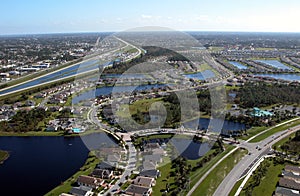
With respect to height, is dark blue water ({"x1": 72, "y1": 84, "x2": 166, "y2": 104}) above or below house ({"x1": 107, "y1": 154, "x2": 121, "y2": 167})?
above

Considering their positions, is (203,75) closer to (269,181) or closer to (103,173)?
(269,181)

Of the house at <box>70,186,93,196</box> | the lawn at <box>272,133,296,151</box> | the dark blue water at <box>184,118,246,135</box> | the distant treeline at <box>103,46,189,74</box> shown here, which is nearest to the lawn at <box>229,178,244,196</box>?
the lawn at <box>272,133,296,151</box>

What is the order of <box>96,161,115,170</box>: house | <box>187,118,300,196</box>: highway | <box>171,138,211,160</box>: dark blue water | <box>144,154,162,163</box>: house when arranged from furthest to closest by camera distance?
<box>171,138,211,160</box>: dark blue water → <box>144,154,162,163</box>: house → <box>96,161,115,170</box>: house → <box>187,118,300,196</box>: highway

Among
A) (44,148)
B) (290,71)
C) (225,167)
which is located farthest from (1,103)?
(290,71)

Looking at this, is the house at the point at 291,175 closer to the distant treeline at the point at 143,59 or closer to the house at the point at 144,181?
the house at the point at 144,181

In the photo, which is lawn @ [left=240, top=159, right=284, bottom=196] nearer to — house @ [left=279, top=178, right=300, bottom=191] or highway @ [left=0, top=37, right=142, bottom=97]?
house @ [left=279, top=178, right=300, bottom=191]

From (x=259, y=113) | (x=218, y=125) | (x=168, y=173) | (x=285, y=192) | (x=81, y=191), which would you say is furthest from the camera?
(x=259, y=113)

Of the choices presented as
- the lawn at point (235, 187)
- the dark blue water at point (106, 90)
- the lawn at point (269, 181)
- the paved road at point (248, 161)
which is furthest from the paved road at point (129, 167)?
the dark blue water at point (106, 90)

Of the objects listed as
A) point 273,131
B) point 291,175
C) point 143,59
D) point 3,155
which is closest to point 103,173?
point 3,155
